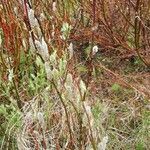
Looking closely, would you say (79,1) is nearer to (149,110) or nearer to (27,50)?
(27,50)

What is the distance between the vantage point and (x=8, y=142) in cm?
204

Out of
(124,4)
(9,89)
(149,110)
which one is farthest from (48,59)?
(124,4)

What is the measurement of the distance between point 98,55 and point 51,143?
1.20 m

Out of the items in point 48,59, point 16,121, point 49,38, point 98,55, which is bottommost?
point 98,55

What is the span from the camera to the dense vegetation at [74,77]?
1.83m

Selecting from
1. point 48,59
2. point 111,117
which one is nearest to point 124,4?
point 111,117

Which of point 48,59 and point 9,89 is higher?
point 48,59

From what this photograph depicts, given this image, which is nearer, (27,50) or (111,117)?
(111,117)

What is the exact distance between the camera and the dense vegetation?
1.83 meters

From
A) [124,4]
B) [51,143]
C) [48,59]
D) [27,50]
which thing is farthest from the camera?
[124,4]

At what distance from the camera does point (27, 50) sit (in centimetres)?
257

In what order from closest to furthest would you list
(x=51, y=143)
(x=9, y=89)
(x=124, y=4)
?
(x=51, y=143) < (x=9, y=89) < (x=124, y=4)

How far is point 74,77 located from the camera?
2322 millimetres

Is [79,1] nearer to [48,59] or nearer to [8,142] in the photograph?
[8,142]
